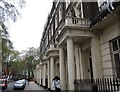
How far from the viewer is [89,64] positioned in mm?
14695

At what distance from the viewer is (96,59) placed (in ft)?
40.1

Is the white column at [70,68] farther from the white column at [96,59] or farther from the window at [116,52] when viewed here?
the window at [116,52]

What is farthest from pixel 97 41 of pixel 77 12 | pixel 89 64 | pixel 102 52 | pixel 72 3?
pixel 72 3

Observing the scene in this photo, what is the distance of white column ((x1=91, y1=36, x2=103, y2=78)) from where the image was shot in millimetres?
12023

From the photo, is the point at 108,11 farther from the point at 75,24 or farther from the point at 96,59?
the point at 96,59

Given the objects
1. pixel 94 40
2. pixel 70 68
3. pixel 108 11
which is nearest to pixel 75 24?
pixel 94 40

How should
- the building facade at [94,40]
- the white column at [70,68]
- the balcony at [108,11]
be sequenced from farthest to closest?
the white column at [70,68] < the building facade at [94,40] < the balcony at [108,11]

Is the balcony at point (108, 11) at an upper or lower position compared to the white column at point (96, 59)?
upper

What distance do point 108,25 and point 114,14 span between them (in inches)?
62.7

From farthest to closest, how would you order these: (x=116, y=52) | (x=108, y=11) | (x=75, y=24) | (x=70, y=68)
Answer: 1. (x=75, y=24)
2. (x=70, y=68)
3. (x=116, y=52)
4. (x=108, y=11)

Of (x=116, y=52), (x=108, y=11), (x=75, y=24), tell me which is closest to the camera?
(x=108, y=11)

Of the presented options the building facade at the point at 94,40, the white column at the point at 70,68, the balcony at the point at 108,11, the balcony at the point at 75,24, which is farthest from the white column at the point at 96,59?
the balcony at the point at 108,11

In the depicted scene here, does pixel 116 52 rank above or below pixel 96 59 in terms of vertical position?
above

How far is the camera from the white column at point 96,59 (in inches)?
473
